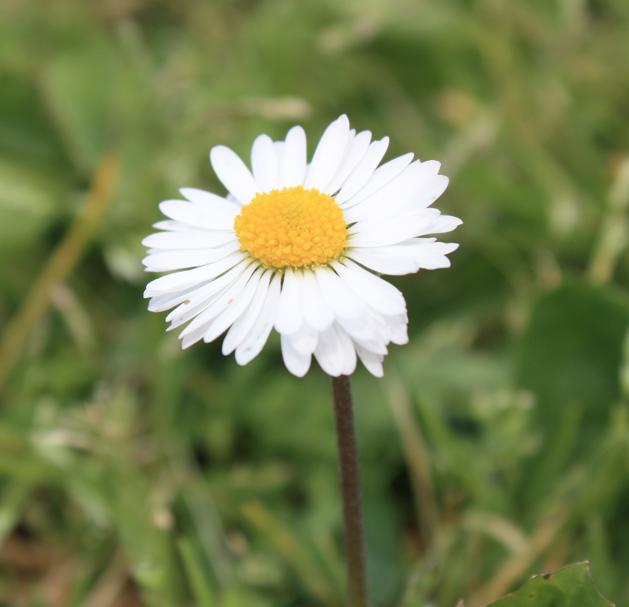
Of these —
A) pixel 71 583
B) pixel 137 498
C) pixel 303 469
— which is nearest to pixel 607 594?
pixel 303 469

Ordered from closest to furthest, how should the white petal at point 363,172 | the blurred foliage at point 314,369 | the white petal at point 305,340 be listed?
the white petal at point 305,340
the white petal at point 363,172
the blurred foliage at point 314,369

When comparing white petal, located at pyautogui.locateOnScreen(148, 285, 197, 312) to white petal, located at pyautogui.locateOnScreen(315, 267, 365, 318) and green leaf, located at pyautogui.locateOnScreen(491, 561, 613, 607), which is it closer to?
white petal, located at pyautogui.locateOnScreen(315, 267, 365, 318)

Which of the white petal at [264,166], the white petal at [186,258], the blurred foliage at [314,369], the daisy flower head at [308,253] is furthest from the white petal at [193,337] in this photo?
the blurred foliage at [314,369]

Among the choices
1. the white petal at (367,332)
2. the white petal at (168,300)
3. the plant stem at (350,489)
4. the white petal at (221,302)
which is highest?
the white petal at (168,300)

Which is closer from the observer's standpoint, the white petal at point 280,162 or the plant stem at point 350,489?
the plant stem at point 350,489

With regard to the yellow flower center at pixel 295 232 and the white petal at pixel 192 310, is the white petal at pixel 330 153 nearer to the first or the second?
the yellow flower center at pixel 295 232

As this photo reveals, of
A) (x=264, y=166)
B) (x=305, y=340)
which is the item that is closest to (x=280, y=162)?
(x=264, y=166)

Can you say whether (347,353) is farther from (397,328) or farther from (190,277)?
(190,277)
